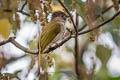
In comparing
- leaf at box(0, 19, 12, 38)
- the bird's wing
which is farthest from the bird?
leaf at box(0, 19, 12, 38)

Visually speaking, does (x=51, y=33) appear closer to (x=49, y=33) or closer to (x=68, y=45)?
(x=49, y=33)

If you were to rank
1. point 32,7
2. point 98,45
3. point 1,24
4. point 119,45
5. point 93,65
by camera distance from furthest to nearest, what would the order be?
point 119,45 → point 93,65 → point 98,45 → point 32,7 → point 1,24

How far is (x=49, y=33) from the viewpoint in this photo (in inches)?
61.9

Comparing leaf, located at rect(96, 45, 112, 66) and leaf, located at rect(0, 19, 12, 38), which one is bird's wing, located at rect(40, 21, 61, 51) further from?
leaf, located at rect(0, 19, 12, 38)

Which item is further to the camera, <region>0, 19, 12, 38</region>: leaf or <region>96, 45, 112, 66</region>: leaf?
<region>96, 45, 112, 66</region>: leaf

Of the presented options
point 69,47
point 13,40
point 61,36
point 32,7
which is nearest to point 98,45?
point 61,36

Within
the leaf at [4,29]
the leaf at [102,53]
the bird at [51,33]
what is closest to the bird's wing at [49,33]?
the bird at [51,33]

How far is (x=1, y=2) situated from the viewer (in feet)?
4.45

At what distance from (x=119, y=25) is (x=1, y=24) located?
1.46 metres

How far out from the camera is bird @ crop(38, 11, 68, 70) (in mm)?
1443

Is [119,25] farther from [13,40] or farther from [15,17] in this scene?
[15,17]

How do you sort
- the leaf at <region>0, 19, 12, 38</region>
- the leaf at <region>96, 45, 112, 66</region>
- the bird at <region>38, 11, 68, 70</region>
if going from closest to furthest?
the leaf at <region>0, 19, 12, 38</region> < the bird at <region>38, 11, 68, 70</region> < the leaf at <region>96, 45, 112, 66</region>

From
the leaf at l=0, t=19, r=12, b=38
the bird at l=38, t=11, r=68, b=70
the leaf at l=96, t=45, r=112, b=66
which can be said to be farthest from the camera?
the leaf at l=96, t=45, r=112, b=66

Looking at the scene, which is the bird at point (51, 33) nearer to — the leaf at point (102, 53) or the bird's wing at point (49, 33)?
the bird's wing at point (49, 33)
